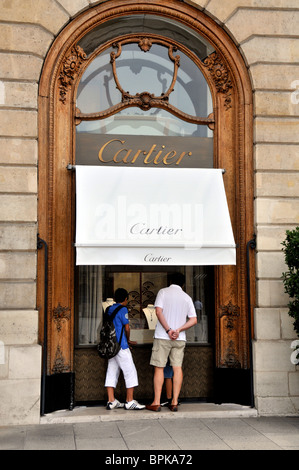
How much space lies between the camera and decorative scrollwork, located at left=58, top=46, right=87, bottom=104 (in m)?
9.27

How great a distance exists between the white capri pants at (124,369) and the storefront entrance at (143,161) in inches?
18.1

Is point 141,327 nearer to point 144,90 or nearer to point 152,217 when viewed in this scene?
point 152,217

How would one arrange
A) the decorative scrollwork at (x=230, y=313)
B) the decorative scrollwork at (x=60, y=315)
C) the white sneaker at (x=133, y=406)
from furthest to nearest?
1. the decorative scrollwork at (x=230, y=313)
2. the decorative scrollwork at (x=60, y=315)
3. the white sneaker at (x=133, y=406)

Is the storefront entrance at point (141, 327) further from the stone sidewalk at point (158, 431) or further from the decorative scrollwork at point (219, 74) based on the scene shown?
the decorative scrollwork at point (219, 74)

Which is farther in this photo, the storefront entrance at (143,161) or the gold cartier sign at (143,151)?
the gold cartier sign at (143,151)

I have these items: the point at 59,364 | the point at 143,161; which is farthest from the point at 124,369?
the point at 143,161

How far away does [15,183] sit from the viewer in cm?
868

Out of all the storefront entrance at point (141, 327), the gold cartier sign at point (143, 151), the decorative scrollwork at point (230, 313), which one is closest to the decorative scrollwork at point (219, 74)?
the gold cartier sign at point (143, 151)

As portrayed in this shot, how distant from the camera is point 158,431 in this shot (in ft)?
25.6

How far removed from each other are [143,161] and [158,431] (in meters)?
4.10

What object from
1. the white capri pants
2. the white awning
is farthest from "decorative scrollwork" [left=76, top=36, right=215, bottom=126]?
the white capri pants

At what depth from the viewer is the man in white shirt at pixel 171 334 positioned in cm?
870

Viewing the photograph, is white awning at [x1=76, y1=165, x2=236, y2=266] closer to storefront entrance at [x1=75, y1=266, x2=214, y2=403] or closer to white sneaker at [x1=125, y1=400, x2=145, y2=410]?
storefront entrance at [x1=75, y1=266, x2=214, y2=403]
